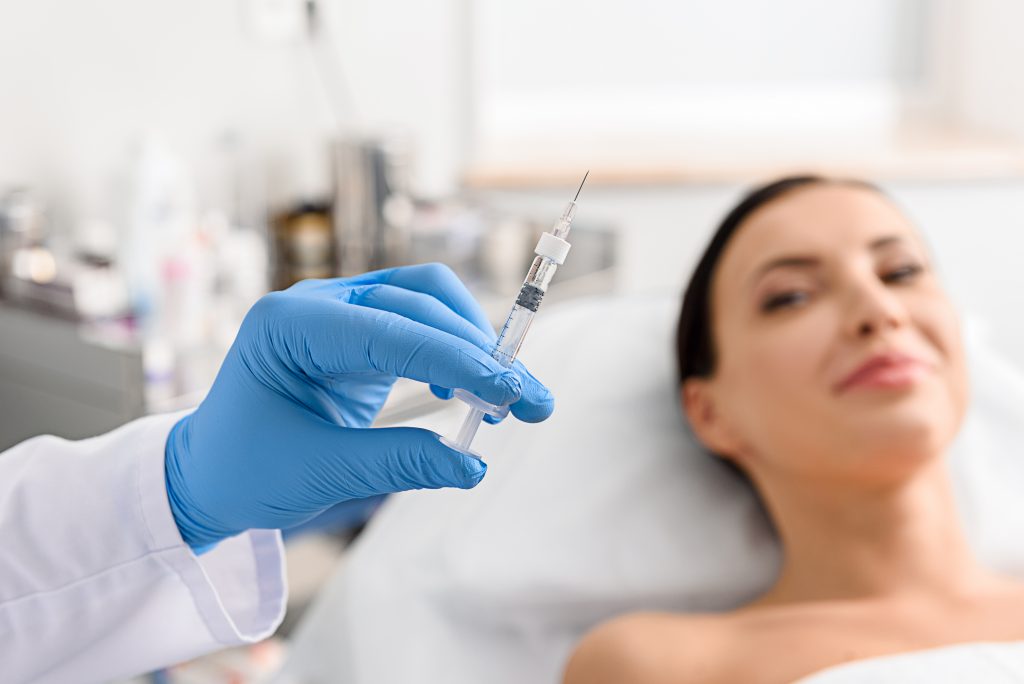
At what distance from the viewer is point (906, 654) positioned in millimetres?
1067

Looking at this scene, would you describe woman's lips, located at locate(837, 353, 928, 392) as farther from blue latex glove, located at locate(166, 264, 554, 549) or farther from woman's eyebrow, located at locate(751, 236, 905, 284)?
blue latex glove, located at locate(166, 264, 554, 549)

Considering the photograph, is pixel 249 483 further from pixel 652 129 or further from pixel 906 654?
pixel 652 129

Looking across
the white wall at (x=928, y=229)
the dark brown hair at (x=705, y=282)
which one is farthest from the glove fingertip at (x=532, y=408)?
the white wall at (x=928, y=229)

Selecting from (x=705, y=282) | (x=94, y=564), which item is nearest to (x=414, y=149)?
(x=705, y=282)

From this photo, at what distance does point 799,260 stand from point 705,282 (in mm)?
147

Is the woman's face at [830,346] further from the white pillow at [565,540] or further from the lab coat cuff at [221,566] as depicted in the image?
the lab coat cuff at [221,566]

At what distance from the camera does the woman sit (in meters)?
1.16

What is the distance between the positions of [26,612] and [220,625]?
0.16 metres

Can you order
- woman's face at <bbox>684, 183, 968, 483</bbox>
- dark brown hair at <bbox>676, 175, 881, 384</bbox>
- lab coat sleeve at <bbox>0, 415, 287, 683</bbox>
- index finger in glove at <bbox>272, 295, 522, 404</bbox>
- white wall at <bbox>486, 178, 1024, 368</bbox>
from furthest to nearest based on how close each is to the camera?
white wall at <bbox>486, 178, 1024, 368</bbox>
dark brown hair at <bbox>676, 175, 881, 384</bbox>
woman's face at <bbox>684, 183, 968, 483</bbox>
lab coat sleeve at <bbox>0, 415, 287, 683</bbox>
index finger in glove at <bbox>272, 295, 522, 404</bbox>

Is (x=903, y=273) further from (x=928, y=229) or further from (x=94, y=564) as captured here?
(x=928, y=229)

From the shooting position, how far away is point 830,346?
125 cm

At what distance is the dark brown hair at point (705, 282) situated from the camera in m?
1.41

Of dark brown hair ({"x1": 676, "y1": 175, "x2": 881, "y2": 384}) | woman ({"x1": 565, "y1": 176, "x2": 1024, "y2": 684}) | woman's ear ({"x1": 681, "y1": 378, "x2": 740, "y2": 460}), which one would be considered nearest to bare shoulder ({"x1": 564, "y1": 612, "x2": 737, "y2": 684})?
woman ({"x1": 565, "y1": 176, "x2": 1024, "y2": 684})

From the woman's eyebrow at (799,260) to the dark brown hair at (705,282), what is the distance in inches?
3.9
